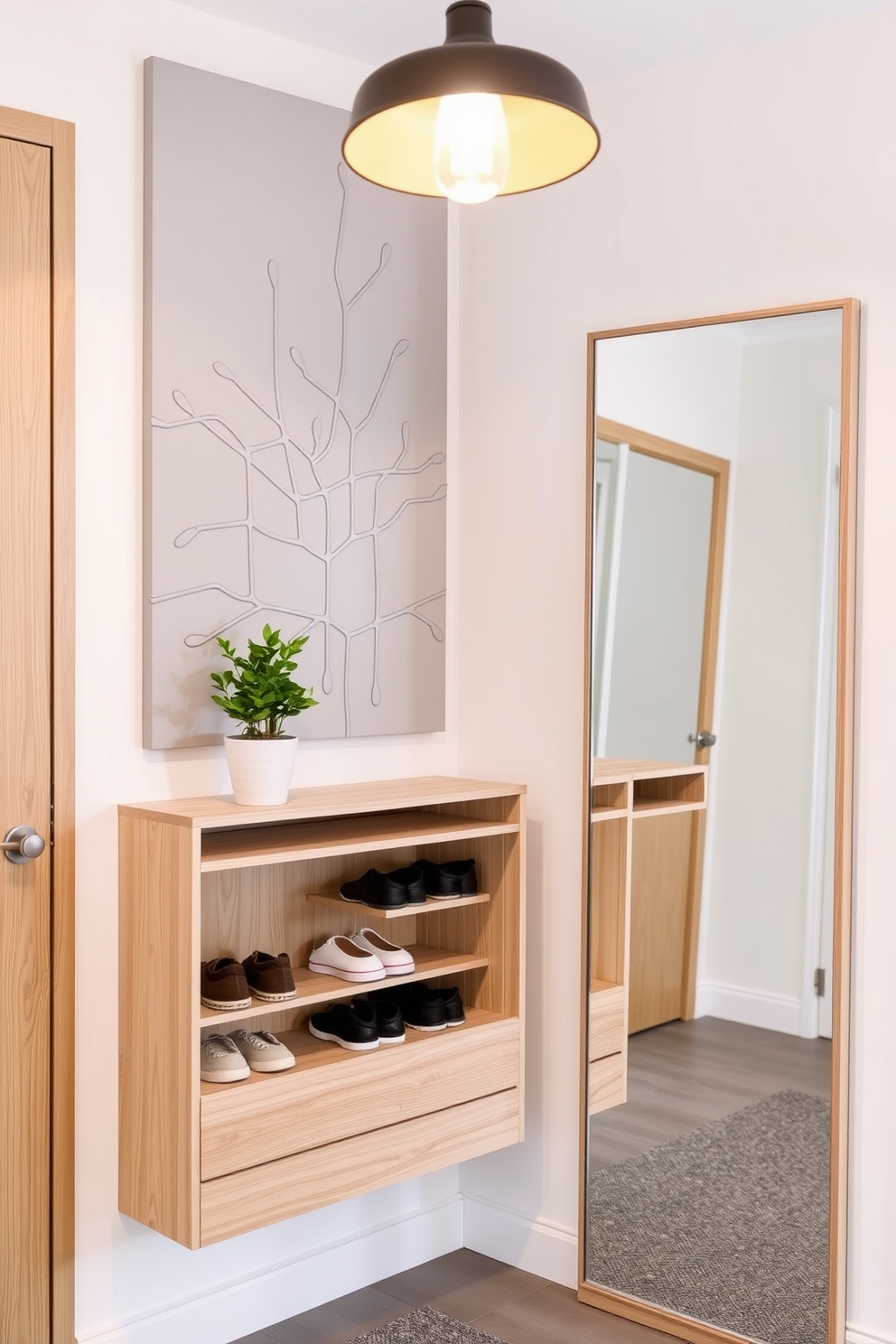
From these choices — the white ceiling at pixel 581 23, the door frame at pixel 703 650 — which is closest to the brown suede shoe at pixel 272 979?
the door frame at pixel 703 650

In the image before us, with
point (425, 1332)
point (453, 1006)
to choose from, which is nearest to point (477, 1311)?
point (425, 1332)

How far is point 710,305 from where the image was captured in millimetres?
2541

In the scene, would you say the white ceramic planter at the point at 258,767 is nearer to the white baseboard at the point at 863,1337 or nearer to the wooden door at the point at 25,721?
the wooden door at the point at 25,721

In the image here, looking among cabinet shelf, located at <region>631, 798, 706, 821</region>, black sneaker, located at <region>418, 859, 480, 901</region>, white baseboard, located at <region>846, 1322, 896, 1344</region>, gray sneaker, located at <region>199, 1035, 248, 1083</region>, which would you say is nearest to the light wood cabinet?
cabinet shelf, located at <region>631, 798, 706, 821</region>

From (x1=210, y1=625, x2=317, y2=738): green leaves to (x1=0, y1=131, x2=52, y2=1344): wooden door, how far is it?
0.33 metres

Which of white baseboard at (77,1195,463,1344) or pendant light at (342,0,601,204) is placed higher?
pendant light at (342,0,601,204)

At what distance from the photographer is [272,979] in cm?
236

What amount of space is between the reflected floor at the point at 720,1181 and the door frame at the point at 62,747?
1.09 m

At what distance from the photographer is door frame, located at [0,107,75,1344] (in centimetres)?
224

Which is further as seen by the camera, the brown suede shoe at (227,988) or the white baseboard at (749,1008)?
the white baseboard at (749,1008)

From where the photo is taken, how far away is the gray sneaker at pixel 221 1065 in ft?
7.34

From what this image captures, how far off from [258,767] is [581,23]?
1.59m

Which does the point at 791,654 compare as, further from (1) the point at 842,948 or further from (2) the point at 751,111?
(2) the point at 751,111

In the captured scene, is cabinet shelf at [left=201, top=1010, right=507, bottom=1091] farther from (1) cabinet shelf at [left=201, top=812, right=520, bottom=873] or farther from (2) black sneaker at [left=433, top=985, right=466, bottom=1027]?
(1) cabinet shelf at [left=201, top=812, right=520, bottom=873]
